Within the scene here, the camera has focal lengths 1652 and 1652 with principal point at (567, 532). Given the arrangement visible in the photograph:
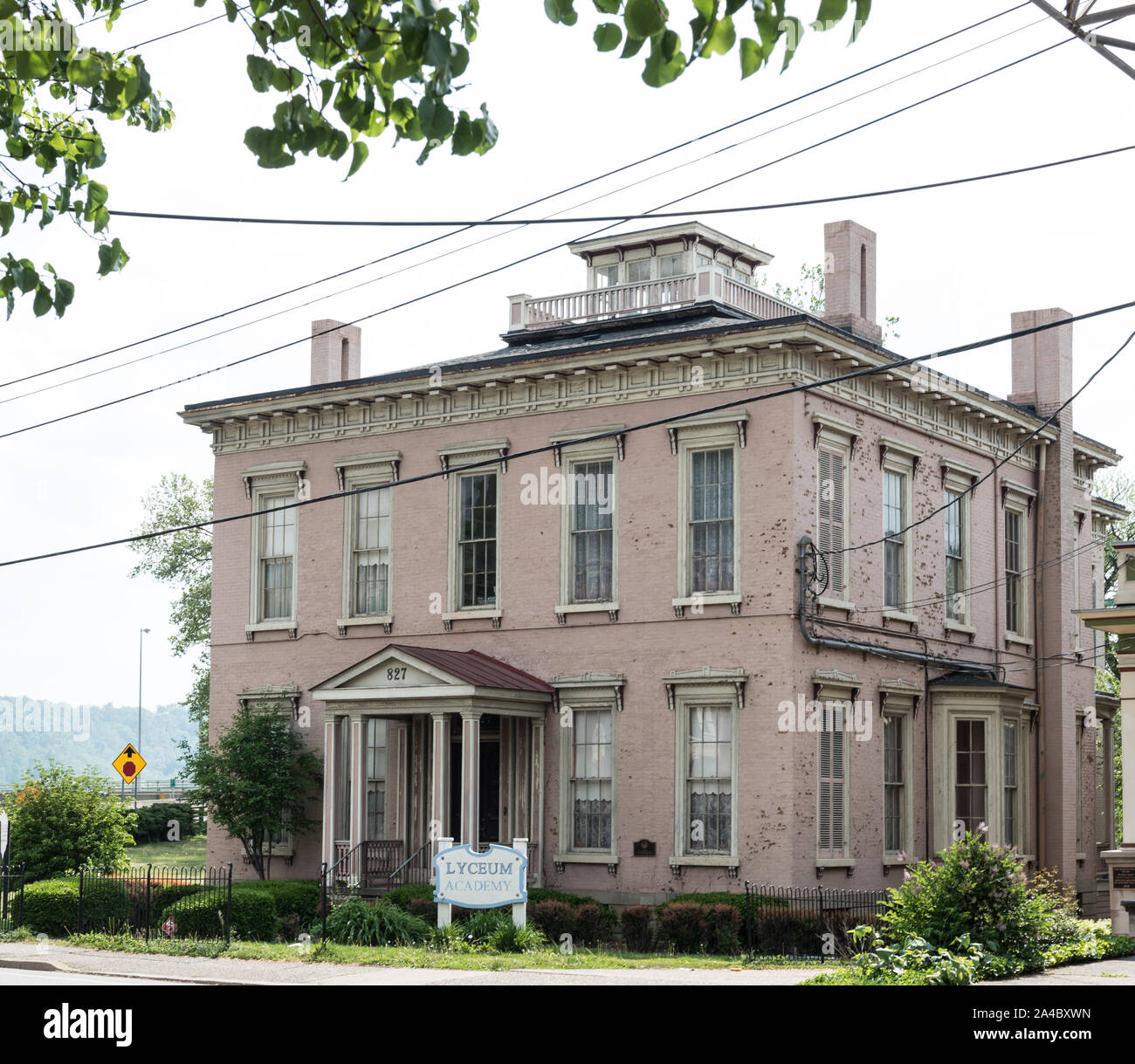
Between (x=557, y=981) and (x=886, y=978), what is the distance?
4051 mm

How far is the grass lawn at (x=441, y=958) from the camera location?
21.3m

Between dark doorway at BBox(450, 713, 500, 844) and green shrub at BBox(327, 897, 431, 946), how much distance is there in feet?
15.3

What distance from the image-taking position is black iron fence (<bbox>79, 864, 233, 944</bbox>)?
82.9 ft

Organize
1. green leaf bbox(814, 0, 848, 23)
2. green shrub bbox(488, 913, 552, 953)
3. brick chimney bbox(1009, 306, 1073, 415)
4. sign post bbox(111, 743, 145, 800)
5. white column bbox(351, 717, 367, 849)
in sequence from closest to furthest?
1. green leaf bbox(814, 0, 848, 23)
2. green shrub bbox(488, 913, 552, 953)
3. white column bbox(351, 717, 367, 849)
4. brick chimney bbox(1009, 306, 1073, 415)
5. sign post bbox(111, 743, 145, 800)

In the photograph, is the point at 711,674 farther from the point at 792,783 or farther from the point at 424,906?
the point at 424,906

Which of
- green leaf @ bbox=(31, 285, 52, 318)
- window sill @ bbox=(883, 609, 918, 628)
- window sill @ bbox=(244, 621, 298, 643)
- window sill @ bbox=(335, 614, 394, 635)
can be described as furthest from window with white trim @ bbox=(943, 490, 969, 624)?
green leaf @ bbox=(31, 285, 52, 318)

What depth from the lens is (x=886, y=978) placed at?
56.0 ft

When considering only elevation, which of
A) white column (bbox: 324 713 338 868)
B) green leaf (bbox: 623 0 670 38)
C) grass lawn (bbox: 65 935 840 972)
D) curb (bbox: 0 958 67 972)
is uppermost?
green leaf (bbox: 623 0 670 38)

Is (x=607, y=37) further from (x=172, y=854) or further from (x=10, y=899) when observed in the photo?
(x=172, y=854)

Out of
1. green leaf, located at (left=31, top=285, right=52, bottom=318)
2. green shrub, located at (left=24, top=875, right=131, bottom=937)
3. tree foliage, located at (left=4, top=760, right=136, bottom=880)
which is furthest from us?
tree foliage, located at (left=4, top=760, right=136, bottom=880)

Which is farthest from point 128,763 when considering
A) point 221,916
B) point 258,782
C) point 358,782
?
point 221,916

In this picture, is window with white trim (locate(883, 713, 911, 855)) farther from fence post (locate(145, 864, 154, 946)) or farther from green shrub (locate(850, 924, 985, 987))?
fence post (locate(145, 864, 154, 946))

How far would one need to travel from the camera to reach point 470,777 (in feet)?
88.6

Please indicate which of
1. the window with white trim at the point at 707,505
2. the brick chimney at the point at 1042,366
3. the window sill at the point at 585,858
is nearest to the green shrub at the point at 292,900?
the window sill at the point at 585,858
